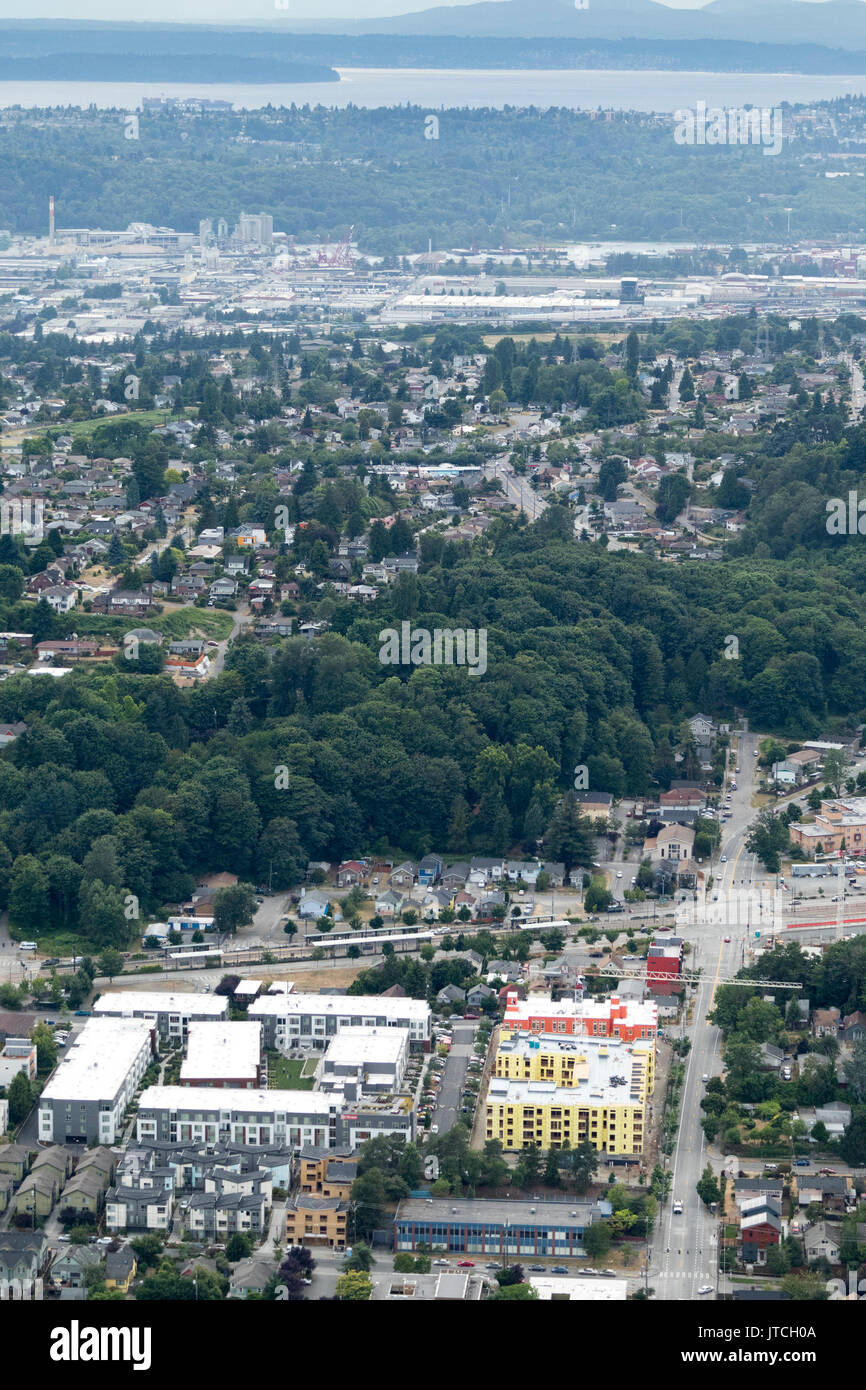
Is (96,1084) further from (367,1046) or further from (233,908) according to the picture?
(233,908)

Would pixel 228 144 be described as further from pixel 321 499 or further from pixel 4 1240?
pixel 4 1240

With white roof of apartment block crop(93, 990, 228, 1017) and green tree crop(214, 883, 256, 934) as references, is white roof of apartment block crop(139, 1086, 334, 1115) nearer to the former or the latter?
white roof of apartment block crop(93, 990, 228, 1017)

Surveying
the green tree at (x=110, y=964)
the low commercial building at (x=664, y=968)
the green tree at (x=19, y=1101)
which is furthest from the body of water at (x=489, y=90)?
the green tree at (x=19, y=1101)

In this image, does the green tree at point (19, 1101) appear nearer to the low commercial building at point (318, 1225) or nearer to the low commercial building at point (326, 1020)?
the low commercial building at point (326, 1020)

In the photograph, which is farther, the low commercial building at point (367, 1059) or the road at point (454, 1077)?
the low commercial building at point (367, 1059)

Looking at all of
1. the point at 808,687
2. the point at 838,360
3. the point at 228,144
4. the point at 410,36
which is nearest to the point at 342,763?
the point at 808,687

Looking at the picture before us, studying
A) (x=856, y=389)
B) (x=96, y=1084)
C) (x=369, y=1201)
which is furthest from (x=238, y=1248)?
(x=856, y=389)
